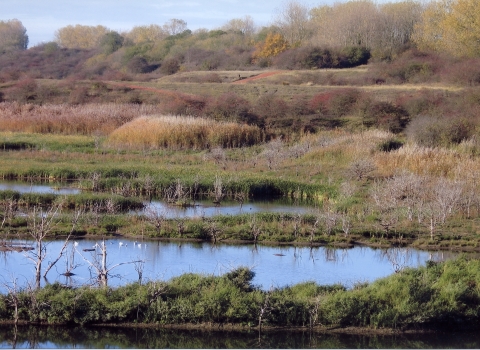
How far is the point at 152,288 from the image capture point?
10.8 m

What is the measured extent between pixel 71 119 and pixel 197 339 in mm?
27197

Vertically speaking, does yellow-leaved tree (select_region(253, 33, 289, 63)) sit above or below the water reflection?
above

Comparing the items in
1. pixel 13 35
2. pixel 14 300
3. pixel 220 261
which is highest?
pixel 13 35

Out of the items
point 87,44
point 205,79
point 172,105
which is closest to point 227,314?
point 172,105

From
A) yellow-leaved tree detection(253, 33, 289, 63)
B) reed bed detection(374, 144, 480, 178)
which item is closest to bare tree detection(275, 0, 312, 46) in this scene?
yellow-leaved tree detection(253, 33, 289, 63)

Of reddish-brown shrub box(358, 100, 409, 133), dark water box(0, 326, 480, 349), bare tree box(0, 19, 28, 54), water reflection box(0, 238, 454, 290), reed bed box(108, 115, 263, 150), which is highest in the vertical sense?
bare tree box(0, 19, 28, 54)

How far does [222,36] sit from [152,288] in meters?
78.4

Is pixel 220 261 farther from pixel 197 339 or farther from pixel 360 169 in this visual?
pixel 360 169

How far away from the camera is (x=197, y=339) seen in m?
10.5

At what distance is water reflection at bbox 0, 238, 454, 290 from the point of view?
13.2 meters

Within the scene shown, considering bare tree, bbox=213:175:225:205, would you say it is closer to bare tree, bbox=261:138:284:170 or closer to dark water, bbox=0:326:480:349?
bare tree, bbox=261:138:284:170

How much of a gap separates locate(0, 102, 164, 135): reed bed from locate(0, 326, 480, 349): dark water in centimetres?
2467

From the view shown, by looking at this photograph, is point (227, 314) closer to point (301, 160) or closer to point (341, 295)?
point (341, 295)

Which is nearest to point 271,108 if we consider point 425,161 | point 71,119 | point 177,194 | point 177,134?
point 177,134
